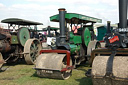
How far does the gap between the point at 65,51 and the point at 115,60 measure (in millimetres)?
1976

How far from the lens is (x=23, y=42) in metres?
8.08

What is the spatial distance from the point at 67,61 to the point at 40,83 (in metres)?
1.01

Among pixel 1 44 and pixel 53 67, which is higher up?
pixel 1 44

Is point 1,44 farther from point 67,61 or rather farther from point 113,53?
point 113,53

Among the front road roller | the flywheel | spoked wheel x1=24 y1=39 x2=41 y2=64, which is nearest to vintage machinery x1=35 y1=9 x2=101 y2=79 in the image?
the front road roller

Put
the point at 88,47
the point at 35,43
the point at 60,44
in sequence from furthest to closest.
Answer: the point at 35,43, the point at 88,47, the point at 60,44

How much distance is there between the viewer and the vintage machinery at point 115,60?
306 cm

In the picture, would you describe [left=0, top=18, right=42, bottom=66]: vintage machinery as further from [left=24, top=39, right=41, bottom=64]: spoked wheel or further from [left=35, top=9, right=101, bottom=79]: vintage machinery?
[left=35, top=9, right=101, bottom=79]: vintage machinery

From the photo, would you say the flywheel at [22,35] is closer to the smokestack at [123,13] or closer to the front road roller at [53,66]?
the front road roller at [53,66]

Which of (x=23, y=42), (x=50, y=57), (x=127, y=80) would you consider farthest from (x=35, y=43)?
(x=127, y=80)

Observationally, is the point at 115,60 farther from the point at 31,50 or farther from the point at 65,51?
the point at 31,50

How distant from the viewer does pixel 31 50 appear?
25.7ft

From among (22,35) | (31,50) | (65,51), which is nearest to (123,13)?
(65,51)


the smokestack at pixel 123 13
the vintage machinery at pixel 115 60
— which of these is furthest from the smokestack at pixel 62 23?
the smokestack at pixel 123 13
